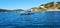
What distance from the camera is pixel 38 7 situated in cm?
1545

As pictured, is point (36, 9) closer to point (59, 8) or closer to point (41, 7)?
point (41, 7)

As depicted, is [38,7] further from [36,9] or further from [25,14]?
[25,14]

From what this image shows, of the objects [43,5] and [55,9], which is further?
[55,9]

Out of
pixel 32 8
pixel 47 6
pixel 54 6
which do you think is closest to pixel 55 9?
pixel 54 6

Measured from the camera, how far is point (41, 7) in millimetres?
15266

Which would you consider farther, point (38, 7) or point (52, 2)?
point (52, 2)

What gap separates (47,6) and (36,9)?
1.11m

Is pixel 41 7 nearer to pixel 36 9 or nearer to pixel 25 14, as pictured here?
pixel 36 9

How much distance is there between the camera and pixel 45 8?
16109mm

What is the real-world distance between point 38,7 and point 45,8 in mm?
982

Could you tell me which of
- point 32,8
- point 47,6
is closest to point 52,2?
point 47,6

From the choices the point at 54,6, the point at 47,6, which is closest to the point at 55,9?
the point at 54,6

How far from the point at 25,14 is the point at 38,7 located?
1495mm

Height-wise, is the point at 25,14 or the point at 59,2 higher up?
the point at 59,2
